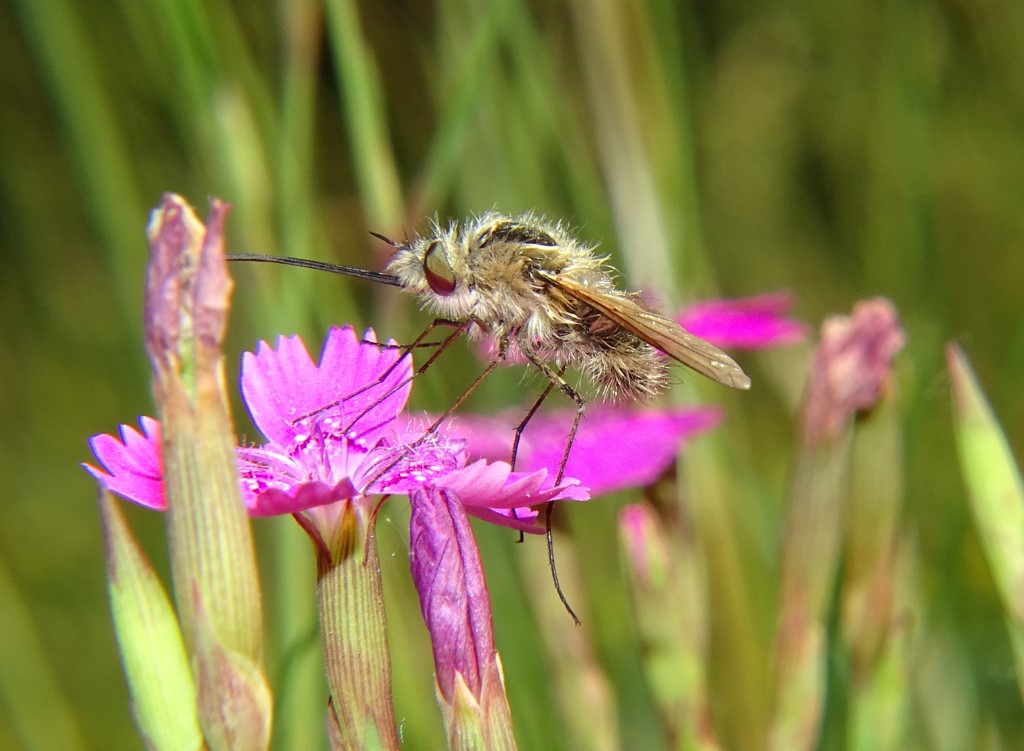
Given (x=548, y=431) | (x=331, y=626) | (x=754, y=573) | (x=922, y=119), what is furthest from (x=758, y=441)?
(x=331, y=626)

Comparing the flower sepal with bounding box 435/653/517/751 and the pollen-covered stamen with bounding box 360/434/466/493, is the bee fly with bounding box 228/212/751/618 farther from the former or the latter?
the flower sepal with bounding box 435/653/517/751

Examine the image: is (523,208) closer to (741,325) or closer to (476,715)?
(741,325)

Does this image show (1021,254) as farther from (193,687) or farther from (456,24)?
(193,687)

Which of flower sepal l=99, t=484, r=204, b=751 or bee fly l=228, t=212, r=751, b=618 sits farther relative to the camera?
bee fly l=228, t=212, r=751, b=618

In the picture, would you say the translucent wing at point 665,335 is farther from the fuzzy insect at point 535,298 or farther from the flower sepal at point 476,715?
the flower sepal at point 476,715

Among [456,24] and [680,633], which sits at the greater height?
[456,24]

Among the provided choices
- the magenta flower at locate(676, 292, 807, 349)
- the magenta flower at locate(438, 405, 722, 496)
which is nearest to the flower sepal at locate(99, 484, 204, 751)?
the magenta flower at locate(438, 405, 722, 496)

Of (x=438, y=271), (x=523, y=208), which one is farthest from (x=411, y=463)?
(x=523, y=208)
